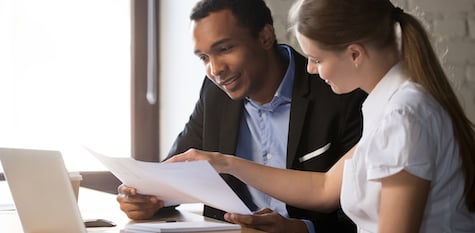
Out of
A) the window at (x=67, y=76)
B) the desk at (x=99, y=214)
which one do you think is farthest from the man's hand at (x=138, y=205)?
the window at (x=67, y=76)

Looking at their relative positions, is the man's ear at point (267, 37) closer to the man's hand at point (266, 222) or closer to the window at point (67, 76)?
the man's hand at point (266, 222)

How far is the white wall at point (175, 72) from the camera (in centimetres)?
290

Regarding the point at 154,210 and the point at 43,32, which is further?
the point at 43,32

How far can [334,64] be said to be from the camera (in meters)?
1.38

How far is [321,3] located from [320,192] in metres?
0.53

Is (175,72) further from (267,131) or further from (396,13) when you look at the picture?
(396,13)

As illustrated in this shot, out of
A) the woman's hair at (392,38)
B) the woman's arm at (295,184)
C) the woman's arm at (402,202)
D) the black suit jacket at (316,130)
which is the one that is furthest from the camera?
the black suit jacket at (316,130)

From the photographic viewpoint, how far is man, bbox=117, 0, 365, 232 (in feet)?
6.26

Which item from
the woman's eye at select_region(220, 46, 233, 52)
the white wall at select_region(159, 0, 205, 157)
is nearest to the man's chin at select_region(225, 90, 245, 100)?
the woman's eye at select_region(220, 46, 233, 52)

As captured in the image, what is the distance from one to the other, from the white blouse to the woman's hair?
0.05ft

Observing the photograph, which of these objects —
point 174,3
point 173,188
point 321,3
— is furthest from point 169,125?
point 321,3

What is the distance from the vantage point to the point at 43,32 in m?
2.76

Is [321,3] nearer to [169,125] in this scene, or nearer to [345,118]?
[345,118]

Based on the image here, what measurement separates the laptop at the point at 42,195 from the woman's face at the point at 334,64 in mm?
492
